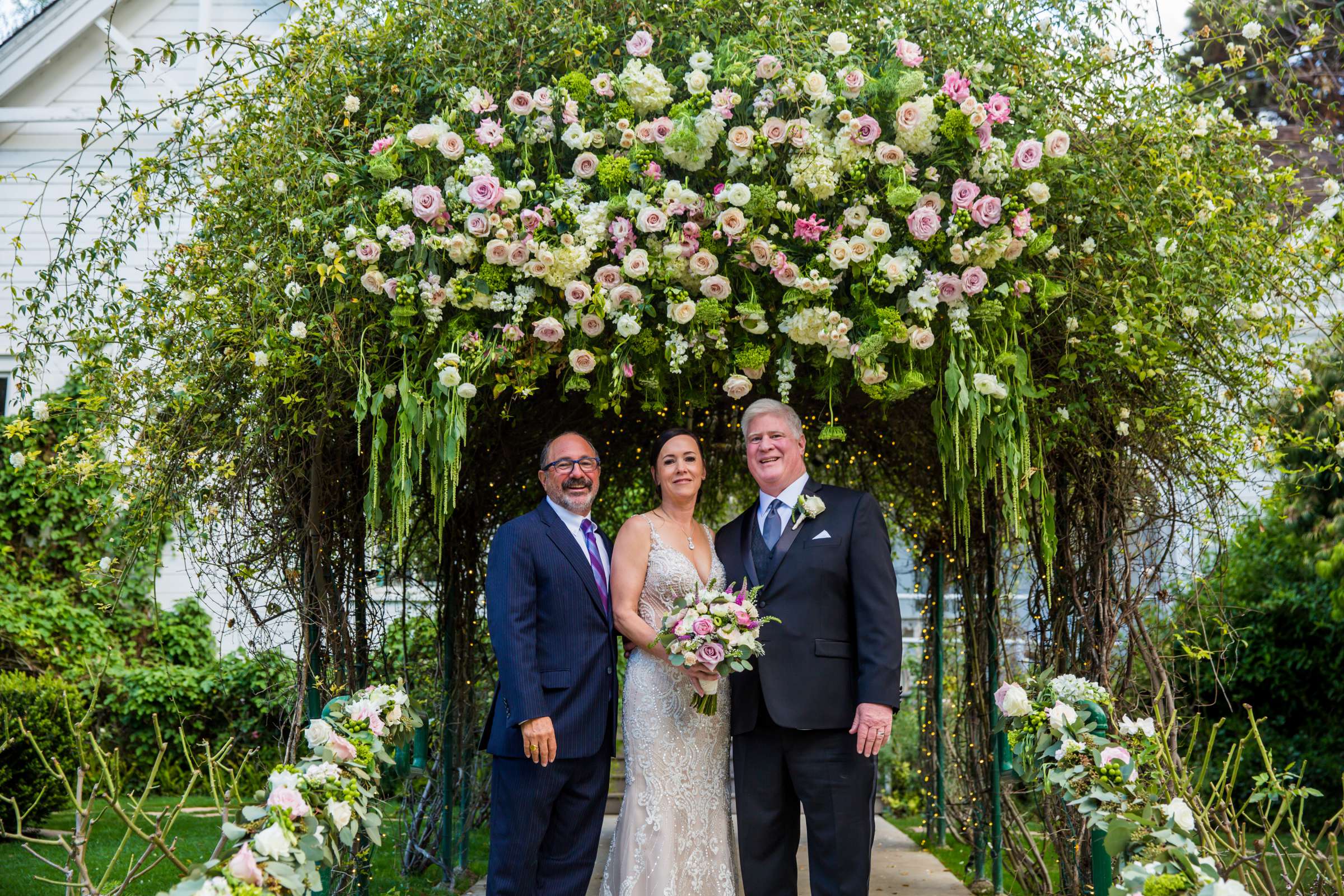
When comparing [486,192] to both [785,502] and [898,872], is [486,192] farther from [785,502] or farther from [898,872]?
[898,872]

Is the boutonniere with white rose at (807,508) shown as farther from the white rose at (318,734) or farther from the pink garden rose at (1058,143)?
the white rose at (318,734)

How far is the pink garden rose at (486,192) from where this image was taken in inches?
137

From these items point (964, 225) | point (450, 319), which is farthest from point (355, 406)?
point (964, 225)

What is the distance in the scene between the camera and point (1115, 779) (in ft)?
9.22

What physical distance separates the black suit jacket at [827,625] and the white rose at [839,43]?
141cm

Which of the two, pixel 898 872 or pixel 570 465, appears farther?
pixel 898 872

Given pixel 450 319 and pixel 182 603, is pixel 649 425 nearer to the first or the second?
pixel 450 319

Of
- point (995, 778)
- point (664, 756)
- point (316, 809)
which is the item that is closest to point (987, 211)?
point (664, 756)

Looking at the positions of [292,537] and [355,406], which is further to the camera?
[292,537]

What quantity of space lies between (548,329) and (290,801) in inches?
64.7

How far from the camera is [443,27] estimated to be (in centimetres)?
379

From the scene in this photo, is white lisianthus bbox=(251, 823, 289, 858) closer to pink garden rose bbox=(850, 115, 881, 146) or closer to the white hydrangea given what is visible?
the white hydrangea

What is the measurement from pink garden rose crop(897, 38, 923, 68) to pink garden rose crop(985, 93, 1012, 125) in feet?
0.82

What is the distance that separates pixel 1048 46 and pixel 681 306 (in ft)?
5.27
